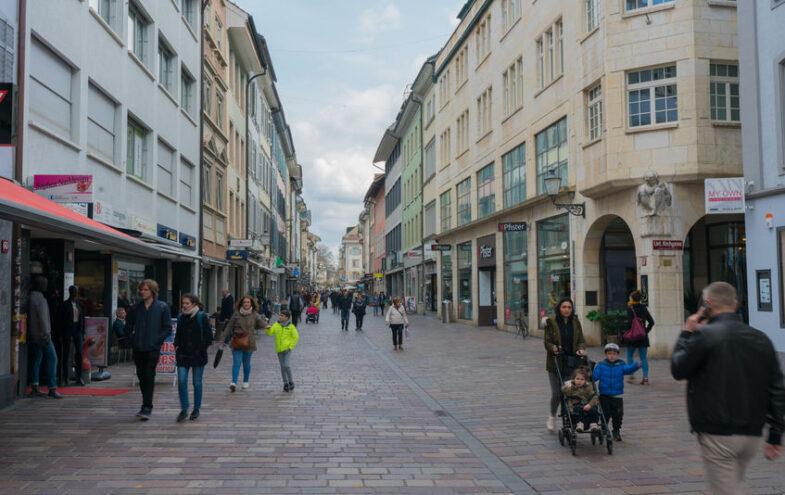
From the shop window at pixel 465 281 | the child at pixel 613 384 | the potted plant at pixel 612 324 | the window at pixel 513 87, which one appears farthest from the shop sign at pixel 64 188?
the shop window at pixel 465 281

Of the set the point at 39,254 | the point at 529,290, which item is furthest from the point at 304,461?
the point at 529,290

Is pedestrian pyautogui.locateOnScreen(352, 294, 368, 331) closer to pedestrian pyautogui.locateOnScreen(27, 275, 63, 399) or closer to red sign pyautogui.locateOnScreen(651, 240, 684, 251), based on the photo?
red sign pyautogui.locateOnScreen(651, 240, 684, 251)

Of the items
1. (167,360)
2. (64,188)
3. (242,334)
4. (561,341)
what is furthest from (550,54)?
(561,341)

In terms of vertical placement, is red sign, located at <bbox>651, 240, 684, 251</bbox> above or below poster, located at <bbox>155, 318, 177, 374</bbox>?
above

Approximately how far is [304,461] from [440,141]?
1302 inches

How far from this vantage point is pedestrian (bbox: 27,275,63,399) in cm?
1038

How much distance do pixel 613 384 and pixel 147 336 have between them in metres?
5.61

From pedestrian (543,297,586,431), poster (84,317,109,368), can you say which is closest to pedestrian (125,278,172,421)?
poster (84,317,109,368)

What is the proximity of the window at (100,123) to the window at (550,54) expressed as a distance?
41.8 ft

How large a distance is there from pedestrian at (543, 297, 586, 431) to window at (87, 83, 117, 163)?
10.7m

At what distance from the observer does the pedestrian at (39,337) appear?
34.0ft

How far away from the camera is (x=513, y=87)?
86.1 ft

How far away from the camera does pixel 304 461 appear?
670 centimetres

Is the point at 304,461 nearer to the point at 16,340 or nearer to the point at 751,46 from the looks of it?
the point at 16,340
